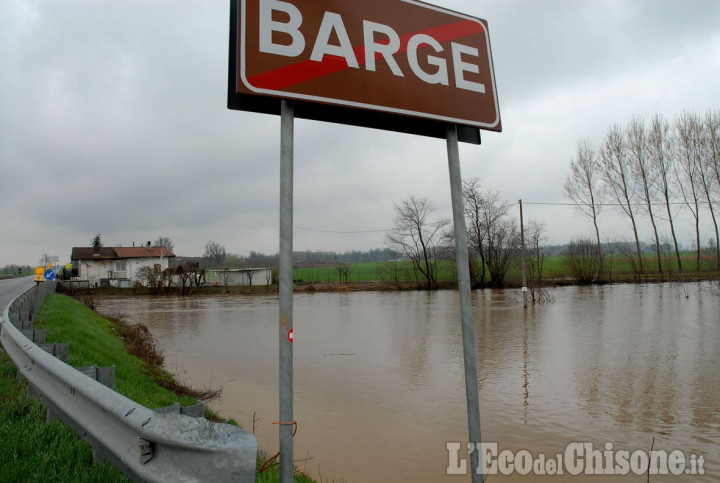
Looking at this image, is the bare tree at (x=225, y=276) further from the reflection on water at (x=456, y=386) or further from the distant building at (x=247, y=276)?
the reflection on water at (x=456, y=386)

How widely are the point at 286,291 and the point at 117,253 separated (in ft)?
240

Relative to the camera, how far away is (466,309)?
2646mm

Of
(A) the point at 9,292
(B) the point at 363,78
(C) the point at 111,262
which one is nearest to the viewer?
(B) the point at 363,78

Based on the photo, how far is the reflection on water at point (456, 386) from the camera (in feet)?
20.3

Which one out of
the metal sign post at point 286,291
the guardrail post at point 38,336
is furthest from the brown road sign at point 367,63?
the guardrail post at point 38,336

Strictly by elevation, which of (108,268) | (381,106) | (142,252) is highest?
(142,252)

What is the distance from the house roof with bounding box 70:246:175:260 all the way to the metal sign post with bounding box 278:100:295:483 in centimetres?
7113

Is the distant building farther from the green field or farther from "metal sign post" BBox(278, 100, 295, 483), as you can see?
"metal sign post" BBox(278, 100, 295, 483)

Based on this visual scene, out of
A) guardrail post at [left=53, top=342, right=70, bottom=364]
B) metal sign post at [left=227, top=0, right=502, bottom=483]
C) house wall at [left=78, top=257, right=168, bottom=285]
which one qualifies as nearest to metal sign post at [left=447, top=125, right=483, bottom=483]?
metal sign post at [left=227, top=0, right=502, bottom=483]

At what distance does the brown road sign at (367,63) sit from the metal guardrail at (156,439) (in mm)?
1515

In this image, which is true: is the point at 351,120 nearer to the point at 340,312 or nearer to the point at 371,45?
the point at 371,45

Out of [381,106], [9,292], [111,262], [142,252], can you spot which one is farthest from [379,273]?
[381,106]

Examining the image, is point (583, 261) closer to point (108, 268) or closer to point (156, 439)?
point (156, 439)

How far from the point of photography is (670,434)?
635cm
